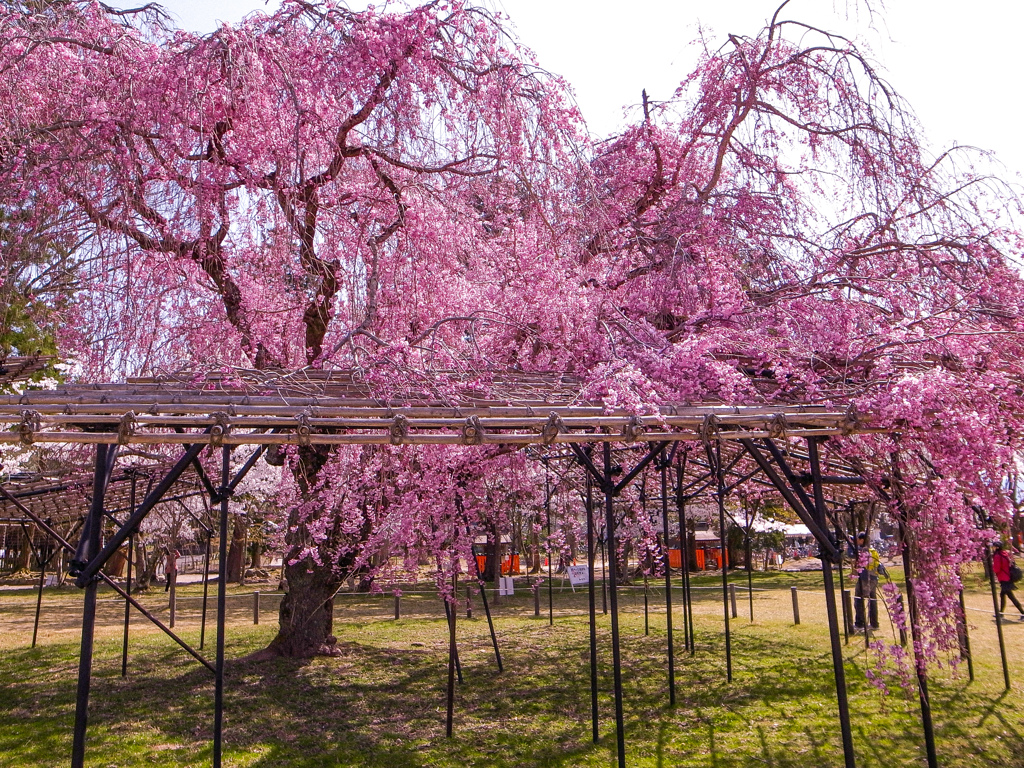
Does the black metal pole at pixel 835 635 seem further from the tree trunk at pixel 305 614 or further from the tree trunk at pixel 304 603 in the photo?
the tree trunk at pixel 305 614

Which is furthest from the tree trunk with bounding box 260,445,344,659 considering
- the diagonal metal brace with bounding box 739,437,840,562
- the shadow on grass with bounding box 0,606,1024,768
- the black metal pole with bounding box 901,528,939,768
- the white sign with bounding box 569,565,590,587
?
the white sign with bounding box 569,565,590,587

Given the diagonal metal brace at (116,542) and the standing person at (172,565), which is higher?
the diagonal metal brace at (116,542)

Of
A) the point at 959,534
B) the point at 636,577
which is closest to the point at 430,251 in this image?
the point at 959,534

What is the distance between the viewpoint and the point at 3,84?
22.0 ft

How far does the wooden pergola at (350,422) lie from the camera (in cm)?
459

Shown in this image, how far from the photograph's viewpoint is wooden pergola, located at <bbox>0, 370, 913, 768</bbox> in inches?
181

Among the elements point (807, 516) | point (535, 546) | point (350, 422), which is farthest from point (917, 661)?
point (535, 546)

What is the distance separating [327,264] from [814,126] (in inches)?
217

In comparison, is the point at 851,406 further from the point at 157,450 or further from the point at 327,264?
the point at 157,450

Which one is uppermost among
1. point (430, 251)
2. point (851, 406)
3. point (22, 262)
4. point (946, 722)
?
point (430, 251)

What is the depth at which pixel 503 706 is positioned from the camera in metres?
8.73

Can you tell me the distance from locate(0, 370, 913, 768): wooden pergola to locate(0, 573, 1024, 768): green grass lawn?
5.45 ft

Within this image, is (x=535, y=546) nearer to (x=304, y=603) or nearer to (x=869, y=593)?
(x=869, y=593)

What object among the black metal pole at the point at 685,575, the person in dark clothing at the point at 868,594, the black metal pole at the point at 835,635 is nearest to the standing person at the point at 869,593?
the person in dark clothing at the point at 868,594
